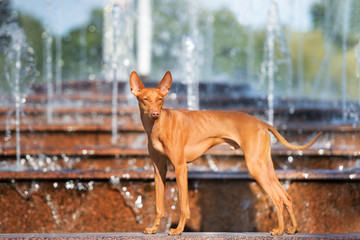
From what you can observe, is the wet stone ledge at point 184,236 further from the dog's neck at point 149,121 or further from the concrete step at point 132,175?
the concrete step at point 132,175

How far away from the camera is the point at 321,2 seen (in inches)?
1259

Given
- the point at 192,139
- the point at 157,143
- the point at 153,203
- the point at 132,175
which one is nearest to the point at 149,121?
the point at 157,143

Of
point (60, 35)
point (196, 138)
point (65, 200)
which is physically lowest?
point (65, 200)

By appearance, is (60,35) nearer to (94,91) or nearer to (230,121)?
(94,91)

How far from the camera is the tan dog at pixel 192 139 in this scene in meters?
3.44

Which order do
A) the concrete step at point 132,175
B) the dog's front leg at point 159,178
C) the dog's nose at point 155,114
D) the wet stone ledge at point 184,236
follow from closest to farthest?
the dog's nose at point 155,114, the wet stone ledge at point 184,236, the dog's front leg at point 159,178, the concrete step at point 132,175

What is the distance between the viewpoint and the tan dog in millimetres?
3436

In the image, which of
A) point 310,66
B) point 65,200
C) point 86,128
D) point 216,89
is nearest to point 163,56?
point 310,66

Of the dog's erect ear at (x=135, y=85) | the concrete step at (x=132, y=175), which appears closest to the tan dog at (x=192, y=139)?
the dog's erect ear at (x=135, y=85)

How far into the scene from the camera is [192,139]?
355cm

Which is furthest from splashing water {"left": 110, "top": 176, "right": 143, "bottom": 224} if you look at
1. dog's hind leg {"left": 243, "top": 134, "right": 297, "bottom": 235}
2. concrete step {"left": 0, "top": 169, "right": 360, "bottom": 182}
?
dog's hind leg {"left": 243, "top": 134, "right": 297, "bottom": 235}

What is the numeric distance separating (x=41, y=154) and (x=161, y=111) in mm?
2708

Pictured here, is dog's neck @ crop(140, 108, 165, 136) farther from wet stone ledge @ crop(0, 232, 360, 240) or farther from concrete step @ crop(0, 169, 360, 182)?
concrete step @ crop(0, 169, 360, 182)

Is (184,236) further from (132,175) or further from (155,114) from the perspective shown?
(132,175)
